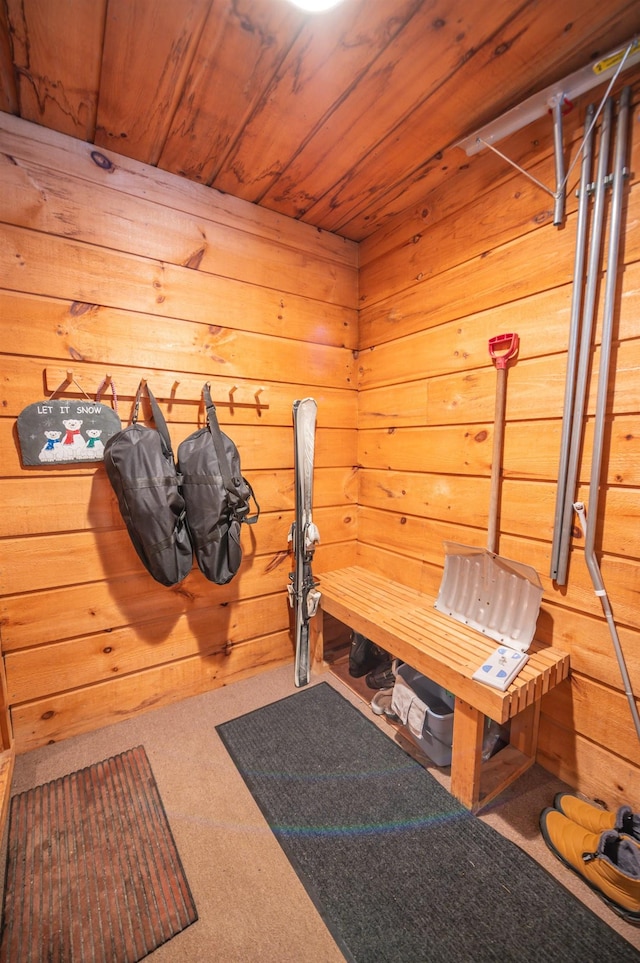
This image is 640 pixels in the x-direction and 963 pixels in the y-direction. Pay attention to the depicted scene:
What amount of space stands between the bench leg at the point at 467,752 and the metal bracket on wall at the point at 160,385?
1525mm

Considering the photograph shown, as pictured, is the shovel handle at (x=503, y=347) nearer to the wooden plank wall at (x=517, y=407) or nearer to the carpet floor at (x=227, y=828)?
the wooden plank wall at (x=517, y=407)

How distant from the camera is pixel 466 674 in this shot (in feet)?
4.05

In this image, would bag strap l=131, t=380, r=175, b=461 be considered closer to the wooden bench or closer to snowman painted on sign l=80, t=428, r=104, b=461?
snowman painted on sign l=80, t=428, r=104, b=461

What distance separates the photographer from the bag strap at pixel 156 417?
1.59m

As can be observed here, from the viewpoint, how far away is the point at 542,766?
4.82ft

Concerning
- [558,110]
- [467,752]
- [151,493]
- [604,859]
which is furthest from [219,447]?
[604,859]

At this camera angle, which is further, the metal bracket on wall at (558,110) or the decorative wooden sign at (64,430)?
the decorative wooden sign at (64,430)

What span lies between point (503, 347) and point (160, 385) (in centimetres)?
141

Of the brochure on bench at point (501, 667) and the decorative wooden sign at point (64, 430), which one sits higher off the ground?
the decorative wooden sign at point (64, 430)

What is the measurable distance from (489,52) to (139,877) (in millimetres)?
2593

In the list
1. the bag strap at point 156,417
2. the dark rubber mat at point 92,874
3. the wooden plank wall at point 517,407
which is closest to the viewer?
the dark rubber mat at point 92,874

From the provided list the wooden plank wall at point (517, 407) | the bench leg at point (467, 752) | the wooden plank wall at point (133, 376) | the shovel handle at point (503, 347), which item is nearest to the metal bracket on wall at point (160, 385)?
the wooden plank wall at point (133, 376)

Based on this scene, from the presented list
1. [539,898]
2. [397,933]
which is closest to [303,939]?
[397,933]

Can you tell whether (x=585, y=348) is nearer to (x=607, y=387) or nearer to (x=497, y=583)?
(x=607, y=387)
